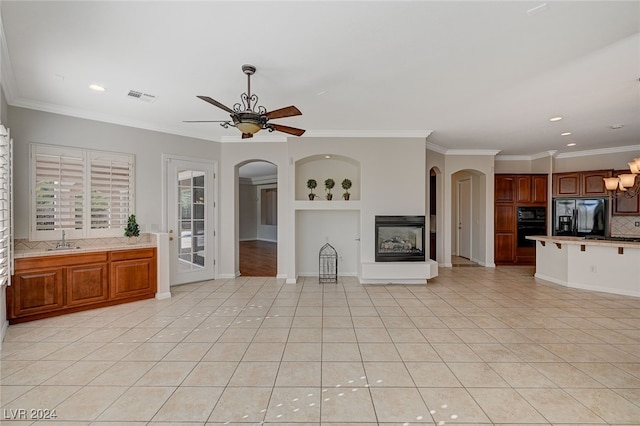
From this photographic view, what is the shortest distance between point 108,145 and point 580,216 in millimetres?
9702

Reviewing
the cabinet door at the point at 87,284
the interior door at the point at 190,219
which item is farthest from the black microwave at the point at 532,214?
the cabinet door at the point at 87,284

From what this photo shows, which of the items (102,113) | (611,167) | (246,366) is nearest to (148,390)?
(246,366)

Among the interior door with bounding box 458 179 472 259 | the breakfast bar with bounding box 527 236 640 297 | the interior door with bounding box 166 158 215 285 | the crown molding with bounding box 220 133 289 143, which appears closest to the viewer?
the breakfast bar with bounding box 527 236 640 297

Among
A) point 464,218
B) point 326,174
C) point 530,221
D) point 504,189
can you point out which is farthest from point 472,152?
point 326,174

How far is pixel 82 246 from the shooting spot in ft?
13.4

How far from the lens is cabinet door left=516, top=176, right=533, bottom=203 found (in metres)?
7.21

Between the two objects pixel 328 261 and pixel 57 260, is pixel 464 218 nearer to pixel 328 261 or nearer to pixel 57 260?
pixel 328 261

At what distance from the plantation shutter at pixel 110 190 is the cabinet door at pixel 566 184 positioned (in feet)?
30.2

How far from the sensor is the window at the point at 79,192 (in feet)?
12.8

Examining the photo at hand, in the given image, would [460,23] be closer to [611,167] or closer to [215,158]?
[215,158]

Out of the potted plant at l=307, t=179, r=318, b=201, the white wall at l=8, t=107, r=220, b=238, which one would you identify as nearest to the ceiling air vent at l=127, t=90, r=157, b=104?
the white wall at l=8, t=107, r=220, b=238

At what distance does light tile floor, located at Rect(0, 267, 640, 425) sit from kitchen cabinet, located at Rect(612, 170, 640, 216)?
3.11 meters

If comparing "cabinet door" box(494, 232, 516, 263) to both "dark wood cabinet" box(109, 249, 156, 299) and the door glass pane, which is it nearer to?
the door glass pane

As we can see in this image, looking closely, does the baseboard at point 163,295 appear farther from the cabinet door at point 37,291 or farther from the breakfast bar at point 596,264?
the breakfast bar at point 596,264
